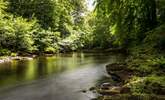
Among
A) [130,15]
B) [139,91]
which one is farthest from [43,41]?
[139,91]

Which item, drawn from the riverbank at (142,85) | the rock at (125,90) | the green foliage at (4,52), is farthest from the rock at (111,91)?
the green foliage at (4,52)

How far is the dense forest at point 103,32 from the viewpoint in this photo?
16141 millimetres

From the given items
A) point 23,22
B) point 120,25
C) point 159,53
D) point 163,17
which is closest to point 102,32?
point 23,22

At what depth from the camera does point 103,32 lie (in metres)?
58.3

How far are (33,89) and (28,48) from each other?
26.0 metres

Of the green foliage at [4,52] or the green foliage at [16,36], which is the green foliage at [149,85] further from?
the green foliage at [16,36]

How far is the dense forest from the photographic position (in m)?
16.1

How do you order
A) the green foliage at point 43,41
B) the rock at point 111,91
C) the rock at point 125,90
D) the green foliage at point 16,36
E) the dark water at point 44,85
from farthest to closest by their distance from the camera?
the green foliage at point 43,41, the green foliage at point 16,36, the dark water at point 44,85, the rock at point 111,91, the rock at point 125,90

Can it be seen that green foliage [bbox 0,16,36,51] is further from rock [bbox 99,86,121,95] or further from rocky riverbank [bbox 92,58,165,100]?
rocky riverbank [bbox 92,58,165,100]

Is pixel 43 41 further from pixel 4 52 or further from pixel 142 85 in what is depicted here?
pixel 142 85

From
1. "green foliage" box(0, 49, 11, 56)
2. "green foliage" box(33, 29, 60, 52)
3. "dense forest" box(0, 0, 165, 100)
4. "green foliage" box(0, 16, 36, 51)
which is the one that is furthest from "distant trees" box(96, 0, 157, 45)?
"green foliage" box(33, 29, 60, 52)

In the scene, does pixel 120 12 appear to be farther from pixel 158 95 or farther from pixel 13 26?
pixel 158 95

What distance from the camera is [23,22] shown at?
4247 cm

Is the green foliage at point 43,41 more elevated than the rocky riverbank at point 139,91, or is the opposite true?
the green foliage at point 43,41
